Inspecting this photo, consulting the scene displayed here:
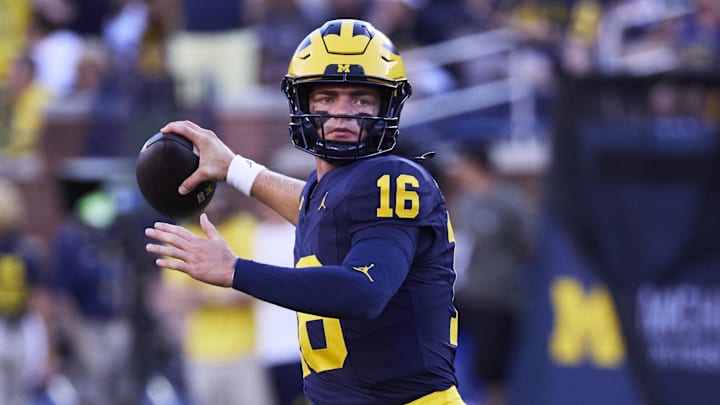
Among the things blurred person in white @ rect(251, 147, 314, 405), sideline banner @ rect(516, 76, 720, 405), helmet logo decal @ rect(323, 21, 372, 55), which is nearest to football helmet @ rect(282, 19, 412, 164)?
helmet logo decal @ rect(323, 21, 372, 55)

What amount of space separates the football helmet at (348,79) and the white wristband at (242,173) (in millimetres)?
471

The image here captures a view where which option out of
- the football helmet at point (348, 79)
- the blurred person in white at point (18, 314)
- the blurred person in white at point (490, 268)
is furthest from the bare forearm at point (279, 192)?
the blurred person in white at point (18, 314)

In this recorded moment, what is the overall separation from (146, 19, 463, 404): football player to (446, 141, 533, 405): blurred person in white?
417 cm

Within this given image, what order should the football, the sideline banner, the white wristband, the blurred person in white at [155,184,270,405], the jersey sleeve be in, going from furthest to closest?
the blurred person in white at [155,184,270,405]
the sideline banner
the white wristband
the football
the jersey sleeve

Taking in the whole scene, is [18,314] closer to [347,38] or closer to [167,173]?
[167,173]

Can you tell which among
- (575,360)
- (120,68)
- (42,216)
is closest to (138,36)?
(120,68)

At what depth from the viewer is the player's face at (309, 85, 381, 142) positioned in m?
3.76

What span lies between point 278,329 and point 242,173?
4.13m

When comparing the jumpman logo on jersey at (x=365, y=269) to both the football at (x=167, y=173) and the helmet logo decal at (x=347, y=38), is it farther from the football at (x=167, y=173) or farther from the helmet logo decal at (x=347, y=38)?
the football at (x=167, y=173)

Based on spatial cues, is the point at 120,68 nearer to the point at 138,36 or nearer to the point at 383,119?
the point at 138,36

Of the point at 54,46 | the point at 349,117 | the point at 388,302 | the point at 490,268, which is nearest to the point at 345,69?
the point at 349,117

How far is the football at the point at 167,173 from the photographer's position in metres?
4.03

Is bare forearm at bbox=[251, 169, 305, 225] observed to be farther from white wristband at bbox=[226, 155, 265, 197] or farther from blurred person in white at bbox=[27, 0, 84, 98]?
blurred person in white at bbox=[27, 0, 84, 98]

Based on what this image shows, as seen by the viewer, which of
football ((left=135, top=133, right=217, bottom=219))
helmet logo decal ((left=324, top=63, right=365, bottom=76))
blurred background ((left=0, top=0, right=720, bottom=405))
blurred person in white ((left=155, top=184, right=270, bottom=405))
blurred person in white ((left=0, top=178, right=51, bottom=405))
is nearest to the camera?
helmet logo decal ((left=324, top=63, right=365, bottom=76))
